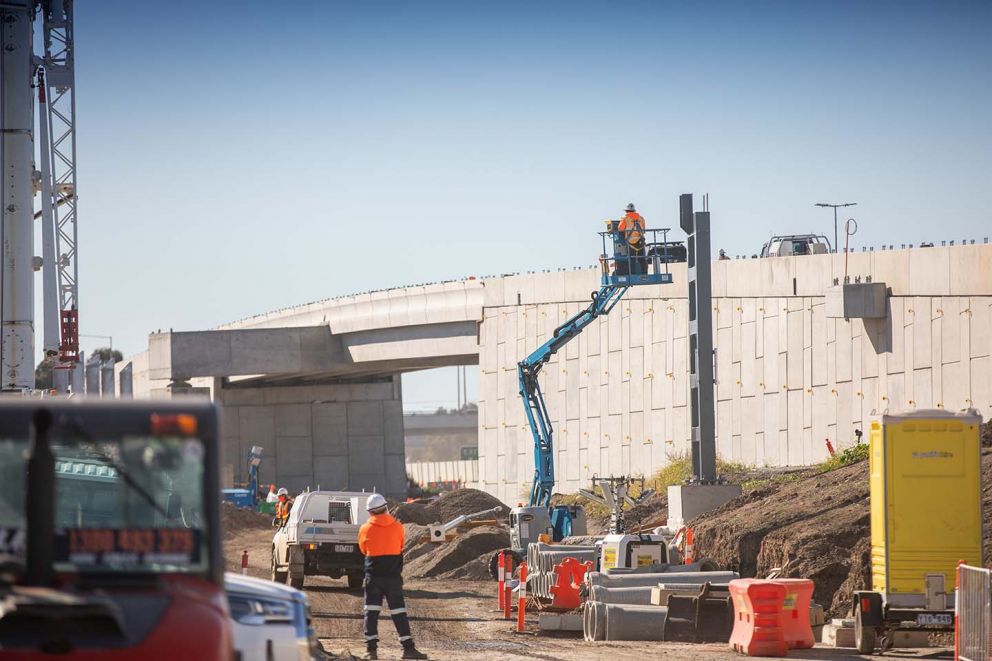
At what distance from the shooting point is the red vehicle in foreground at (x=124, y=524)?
7371mm

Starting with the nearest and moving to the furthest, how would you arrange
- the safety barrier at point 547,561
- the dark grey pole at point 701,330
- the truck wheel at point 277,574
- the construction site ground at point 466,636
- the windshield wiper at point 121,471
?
the windshield wiper at point 121,471 → the construction site ground at point 466,636 → the safety barrier at point 547,561 → the truck wheel at point 277,574 → the dark grey pole at point 701,330

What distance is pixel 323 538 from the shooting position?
94.8 ft

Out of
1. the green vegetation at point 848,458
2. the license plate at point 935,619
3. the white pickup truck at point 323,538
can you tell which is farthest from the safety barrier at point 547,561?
the green vegetation at point 848,458

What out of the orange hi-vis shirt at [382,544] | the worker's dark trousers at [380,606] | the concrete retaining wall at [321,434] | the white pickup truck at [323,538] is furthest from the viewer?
the concrete retaining wall at [321,434]

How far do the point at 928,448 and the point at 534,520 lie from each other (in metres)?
16.5

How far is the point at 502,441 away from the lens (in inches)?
2422

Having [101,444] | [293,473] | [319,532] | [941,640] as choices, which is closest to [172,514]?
[101,444]

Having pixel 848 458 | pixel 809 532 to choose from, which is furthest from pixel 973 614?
pixel 848 458

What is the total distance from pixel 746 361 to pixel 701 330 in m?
14.6

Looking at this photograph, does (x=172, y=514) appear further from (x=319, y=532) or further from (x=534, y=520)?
(x=534, y=520)

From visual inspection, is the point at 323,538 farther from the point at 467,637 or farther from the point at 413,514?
the point at 413,514

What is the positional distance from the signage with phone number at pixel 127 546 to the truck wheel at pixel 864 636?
40.0 ft

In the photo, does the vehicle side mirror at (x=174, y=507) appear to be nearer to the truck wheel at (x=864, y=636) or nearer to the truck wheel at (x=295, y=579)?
the truck wheel at (x=864, y=636)

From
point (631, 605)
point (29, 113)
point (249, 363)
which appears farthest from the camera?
point (249, 363)
